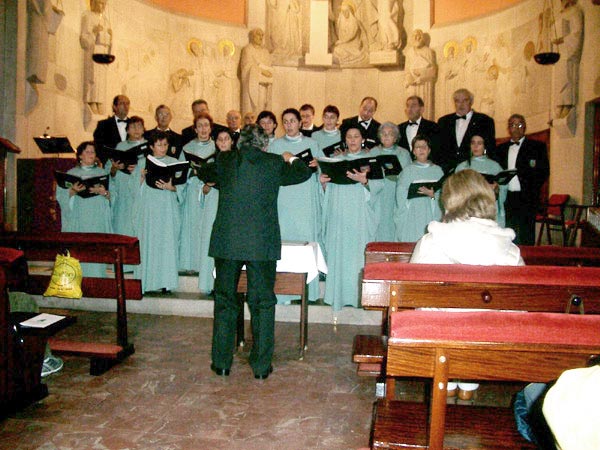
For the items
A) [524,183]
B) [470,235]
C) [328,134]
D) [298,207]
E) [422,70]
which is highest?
[422,70]

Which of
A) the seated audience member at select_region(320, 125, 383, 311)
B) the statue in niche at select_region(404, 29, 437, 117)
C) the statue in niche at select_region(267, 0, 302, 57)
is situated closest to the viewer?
the seated audience member at select_region(320, 125, 383, 311)

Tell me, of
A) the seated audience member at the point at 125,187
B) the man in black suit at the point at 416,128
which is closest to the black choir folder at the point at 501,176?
the man in black suit at the point at 416,128

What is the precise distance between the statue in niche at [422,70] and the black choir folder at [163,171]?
8648 mm

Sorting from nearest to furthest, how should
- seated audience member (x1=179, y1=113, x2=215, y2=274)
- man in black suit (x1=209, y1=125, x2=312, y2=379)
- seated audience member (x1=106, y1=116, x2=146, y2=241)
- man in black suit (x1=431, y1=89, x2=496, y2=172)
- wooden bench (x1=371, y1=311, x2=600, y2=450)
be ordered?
wooden bench (x1=371, y1=311, x2=600, y2=450) < man in black suit (x1=209, y1=125, x2=312, y2=379) < seated audience member (x1=179, y1=113, x2=215, y2=274) < seated audience member (x1=106, y1=116, x2=146, y2=241) < man in black suit (x1=431, y1=89, x2=496, y2=172)

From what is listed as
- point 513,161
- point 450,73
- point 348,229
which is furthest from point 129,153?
point 450,73

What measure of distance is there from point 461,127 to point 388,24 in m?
6.98

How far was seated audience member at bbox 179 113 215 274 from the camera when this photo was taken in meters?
7.01

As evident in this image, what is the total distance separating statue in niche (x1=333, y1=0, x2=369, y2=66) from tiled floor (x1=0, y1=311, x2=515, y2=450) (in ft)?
34.8

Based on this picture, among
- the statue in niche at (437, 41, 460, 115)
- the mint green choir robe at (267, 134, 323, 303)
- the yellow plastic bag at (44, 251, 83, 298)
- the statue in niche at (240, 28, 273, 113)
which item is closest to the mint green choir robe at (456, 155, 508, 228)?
the mint green choir robe at (267, 134, 323, 303)

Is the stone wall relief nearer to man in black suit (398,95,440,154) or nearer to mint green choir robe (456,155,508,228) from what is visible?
man in black suit (398,95,440,154)

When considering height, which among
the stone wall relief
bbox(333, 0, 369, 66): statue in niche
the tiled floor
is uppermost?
bbox(333, 0, 369, 66): statue in niche

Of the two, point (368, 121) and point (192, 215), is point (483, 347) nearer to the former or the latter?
point (192, 215)

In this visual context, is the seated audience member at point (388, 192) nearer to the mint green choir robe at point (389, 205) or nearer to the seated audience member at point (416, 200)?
the mint green choir robe at point (389, 205)

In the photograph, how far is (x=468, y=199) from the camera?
10.5ft
